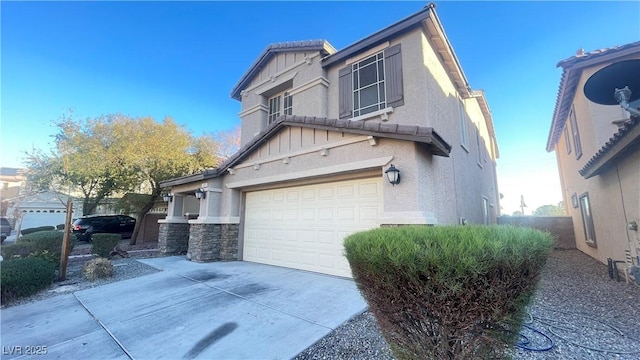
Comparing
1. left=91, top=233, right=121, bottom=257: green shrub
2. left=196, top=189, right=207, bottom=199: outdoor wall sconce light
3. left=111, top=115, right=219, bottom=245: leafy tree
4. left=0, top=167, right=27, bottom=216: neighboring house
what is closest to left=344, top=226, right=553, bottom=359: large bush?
left=196, top=189, right=207, bottom=199: outdoor wall sconce light

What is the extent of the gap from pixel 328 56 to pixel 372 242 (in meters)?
9.02

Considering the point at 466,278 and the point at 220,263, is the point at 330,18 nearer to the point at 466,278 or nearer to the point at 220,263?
the point at 220,263

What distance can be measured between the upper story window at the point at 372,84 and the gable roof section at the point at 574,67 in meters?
4.70

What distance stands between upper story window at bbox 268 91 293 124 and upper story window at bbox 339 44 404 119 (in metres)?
2.84

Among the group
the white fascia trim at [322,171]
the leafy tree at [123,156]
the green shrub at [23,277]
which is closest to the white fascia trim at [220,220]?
the white fascia trim at [322,171]

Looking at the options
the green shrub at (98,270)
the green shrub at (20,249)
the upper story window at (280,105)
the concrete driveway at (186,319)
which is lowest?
the concrete driveway at (186,319)

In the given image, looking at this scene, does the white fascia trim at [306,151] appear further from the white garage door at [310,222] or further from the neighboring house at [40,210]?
the neighboring house at [40,210]

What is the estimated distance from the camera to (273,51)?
11.5 metres

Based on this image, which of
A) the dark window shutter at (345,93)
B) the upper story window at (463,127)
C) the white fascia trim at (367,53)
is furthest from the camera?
the upper story window at (463,127)

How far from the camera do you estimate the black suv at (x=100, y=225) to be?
15.6 metres

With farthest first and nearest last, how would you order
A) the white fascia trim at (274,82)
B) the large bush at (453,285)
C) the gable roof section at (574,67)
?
the white fascia trim at (274,82)
the gable roof section at (574,67)
the large bush at (453,285)

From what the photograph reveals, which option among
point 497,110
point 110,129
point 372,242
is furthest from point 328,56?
point 110,129

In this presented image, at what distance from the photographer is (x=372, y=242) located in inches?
89.0

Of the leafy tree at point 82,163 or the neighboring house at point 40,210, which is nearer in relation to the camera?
the leafy tree at point 82,163
